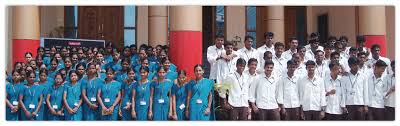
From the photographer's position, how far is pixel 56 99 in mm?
8836

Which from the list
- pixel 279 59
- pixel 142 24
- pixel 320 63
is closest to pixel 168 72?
pixel 279 59

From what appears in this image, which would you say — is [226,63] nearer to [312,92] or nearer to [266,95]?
[266,95]

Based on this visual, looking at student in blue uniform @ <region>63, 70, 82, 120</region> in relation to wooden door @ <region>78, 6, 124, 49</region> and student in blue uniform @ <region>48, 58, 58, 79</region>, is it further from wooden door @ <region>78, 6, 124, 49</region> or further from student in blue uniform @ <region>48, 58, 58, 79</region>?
wooden door @ <region>78, 6, 124, 49</region>

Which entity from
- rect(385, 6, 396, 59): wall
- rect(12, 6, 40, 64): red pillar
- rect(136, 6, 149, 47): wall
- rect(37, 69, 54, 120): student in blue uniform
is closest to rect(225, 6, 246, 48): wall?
rect(136, 6, 149, 47): wall

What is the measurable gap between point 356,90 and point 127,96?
11.0 feet

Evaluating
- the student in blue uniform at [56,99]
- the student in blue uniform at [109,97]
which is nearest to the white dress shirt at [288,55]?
the student in blue uniform at [109,97]

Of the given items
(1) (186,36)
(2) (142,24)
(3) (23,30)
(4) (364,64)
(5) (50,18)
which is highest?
(5) (50,18)

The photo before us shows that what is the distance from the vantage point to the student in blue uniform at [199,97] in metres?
8.50

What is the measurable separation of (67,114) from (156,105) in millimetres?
1347

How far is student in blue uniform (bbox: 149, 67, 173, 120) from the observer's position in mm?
8578

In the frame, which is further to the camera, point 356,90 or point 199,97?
point 356,90

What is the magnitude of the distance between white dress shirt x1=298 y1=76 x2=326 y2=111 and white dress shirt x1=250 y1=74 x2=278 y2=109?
421 millimetres

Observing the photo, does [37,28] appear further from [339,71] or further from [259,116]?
[339,71]

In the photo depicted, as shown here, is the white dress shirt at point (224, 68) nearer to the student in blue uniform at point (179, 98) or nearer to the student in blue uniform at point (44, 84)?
the student in blue uniform at point (179, 98)
